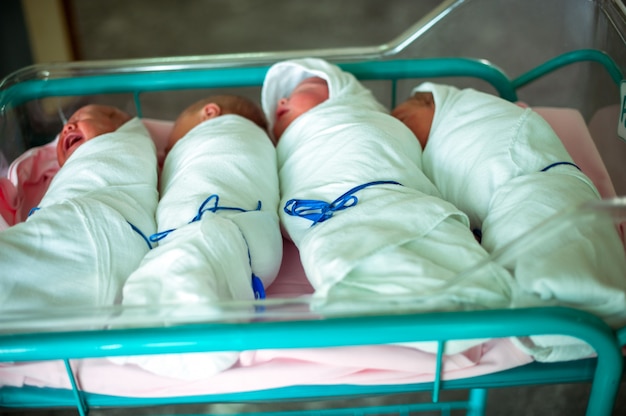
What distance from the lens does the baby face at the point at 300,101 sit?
1.59 metres

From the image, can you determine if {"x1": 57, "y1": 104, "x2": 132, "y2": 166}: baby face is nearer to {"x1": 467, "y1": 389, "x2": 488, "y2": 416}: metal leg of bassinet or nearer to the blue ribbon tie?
the blue ribbon tie

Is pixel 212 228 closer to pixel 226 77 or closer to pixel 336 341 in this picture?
pixel 336 341

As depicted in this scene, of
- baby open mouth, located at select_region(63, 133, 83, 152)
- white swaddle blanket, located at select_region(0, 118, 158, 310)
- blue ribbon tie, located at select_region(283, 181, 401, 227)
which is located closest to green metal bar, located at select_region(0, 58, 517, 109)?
baby open mouth, located at select_region(63, 133, 83, 152)

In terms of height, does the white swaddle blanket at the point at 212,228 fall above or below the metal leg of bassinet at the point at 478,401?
above

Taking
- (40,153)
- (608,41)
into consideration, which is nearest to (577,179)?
(608,41)

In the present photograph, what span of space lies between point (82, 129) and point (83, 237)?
1.61 ft

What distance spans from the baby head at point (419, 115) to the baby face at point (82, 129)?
0.70 meters

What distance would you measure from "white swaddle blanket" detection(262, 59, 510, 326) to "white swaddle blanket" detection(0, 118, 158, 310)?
30 centimetres

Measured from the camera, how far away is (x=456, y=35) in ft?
5.80

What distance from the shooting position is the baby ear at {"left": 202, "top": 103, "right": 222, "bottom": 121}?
1586 millimetres

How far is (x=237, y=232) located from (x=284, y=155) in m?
0.42

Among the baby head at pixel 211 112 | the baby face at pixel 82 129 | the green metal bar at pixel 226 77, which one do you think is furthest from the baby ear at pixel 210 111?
A: the baby face at pixel 82 129

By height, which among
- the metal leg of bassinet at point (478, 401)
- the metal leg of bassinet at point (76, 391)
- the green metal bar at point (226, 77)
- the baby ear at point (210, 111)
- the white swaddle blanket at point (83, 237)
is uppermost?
the green metal bar at point (226, 77)

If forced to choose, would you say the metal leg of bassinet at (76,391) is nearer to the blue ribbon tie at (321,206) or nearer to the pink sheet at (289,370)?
the pink sheet at (289,370)
